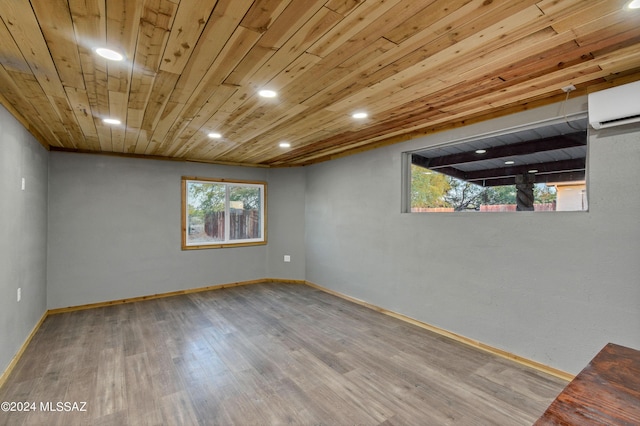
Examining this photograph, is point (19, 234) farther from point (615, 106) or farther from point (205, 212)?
point (615, 106)

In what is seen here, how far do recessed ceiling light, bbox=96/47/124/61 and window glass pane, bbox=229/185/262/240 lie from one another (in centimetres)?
394

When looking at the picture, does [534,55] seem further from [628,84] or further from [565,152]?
[565,152]

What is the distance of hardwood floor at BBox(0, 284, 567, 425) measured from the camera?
6.86ft

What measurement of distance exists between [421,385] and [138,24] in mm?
2988

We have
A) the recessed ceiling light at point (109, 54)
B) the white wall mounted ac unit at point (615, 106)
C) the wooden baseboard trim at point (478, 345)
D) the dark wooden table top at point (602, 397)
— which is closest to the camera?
the dark wooden table top at point (602, 397)

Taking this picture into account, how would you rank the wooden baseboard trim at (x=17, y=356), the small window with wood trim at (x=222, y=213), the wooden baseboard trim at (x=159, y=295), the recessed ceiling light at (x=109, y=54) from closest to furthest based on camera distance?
the recessed ceiling light at (x=109, y=54) → the wooden baseboard trim at (x=17, y=356) → the wooden baseboard trim at (x=159, y=295) → the small window with wood trim at (x=222, y=213)

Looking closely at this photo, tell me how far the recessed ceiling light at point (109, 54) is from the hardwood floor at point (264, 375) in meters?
2.30

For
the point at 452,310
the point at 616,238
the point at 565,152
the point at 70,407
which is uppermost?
the point at 565,152

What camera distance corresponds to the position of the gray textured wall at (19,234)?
2537 millimetres

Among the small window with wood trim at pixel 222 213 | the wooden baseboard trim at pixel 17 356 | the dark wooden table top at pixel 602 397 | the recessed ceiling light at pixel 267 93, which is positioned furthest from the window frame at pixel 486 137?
the wooden baseboard trim at pixel 17 356

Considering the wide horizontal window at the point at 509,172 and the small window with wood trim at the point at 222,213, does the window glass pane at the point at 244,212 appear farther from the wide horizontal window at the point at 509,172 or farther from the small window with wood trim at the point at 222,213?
the wide horizontal window at the point at 509,172

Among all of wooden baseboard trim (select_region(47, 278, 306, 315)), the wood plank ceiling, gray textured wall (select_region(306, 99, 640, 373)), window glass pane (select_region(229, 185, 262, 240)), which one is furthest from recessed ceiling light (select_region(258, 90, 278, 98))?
wooden baseboard trim (select_region(47, 278, 306, 315))

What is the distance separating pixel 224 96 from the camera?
248 cm

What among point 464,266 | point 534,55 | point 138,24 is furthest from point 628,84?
point 138,24
